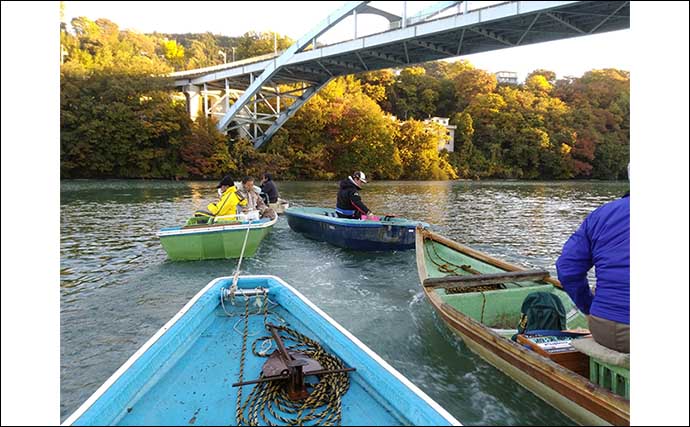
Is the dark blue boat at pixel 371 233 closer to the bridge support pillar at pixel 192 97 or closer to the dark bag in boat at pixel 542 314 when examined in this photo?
the dark bag in boat at pixel 542 314

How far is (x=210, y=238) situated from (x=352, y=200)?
9.68ft

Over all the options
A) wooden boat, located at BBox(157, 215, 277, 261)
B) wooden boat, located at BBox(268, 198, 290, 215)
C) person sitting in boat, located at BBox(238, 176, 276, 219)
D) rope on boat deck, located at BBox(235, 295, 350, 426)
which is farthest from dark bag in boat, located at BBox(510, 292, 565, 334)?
wooden boat, located at BBox(268, 198, 290, 215)

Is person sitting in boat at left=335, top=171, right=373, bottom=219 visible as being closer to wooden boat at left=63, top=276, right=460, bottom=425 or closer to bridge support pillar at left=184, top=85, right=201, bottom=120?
wooden boat at left=63, top=276, right=460, bottom=425

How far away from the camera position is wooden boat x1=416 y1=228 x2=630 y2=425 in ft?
8.93

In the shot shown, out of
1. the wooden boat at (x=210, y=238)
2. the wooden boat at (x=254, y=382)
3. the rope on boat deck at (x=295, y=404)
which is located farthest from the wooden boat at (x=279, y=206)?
the rope on boat deck at (x=295, y=404)

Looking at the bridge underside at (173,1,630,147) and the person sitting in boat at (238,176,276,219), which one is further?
the bridge underside at (173,1,630,147)

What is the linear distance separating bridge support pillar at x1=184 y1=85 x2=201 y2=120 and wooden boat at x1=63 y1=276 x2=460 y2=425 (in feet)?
120

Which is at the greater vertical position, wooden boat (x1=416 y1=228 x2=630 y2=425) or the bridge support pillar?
the bridge support pillar

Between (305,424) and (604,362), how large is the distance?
179 cm

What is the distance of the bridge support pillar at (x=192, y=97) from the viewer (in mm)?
37469

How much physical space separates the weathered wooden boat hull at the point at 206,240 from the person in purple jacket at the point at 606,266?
18.6 ft

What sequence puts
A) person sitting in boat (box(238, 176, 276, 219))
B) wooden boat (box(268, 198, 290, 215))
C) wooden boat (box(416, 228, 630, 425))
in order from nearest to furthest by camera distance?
wooden boat (box(416, 228, 630, 425)), person sitting in boat (box(238, 176, 276, 219)), wooden boat (box(268, 198, 290, 215))

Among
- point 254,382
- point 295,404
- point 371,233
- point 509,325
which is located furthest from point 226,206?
point 295,404

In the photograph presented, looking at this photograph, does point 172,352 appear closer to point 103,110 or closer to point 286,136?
point 103,110
